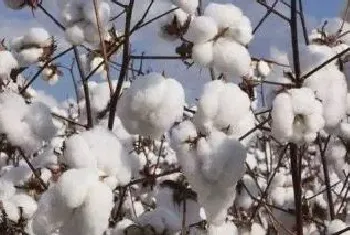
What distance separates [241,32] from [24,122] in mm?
589

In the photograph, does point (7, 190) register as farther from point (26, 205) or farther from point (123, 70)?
point (123, 70)

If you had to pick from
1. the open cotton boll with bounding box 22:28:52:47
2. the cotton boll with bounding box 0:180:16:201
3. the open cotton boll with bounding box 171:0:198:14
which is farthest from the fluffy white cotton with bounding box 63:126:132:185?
the open cotton boll with bounding box 22:28:52:47

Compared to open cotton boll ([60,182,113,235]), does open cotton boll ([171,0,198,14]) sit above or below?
above

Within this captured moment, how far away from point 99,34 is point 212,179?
646mm

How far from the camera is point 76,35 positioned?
89.2 inches

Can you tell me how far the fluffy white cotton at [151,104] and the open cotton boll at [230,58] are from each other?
0.40 ft

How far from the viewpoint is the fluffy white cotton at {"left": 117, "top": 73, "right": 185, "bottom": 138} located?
1828 mm

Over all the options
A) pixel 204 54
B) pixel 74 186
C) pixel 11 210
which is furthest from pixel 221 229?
pixel 11 210

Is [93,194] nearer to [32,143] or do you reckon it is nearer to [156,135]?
[156,135]

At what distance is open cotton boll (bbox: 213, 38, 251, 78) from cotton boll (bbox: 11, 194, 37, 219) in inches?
27.4

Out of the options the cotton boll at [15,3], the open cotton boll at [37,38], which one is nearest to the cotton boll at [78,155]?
the cotton boll at [15,3]

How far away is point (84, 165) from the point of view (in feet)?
5.62

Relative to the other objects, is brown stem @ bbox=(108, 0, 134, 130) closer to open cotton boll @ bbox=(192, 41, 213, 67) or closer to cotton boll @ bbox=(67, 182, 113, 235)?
open cotton boll @ bbox=(192, 41, 213, 67)

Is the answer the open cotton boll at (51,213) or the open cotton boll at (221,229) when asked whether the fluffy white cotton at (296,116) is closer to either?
the open cotton boll at (221,229)
